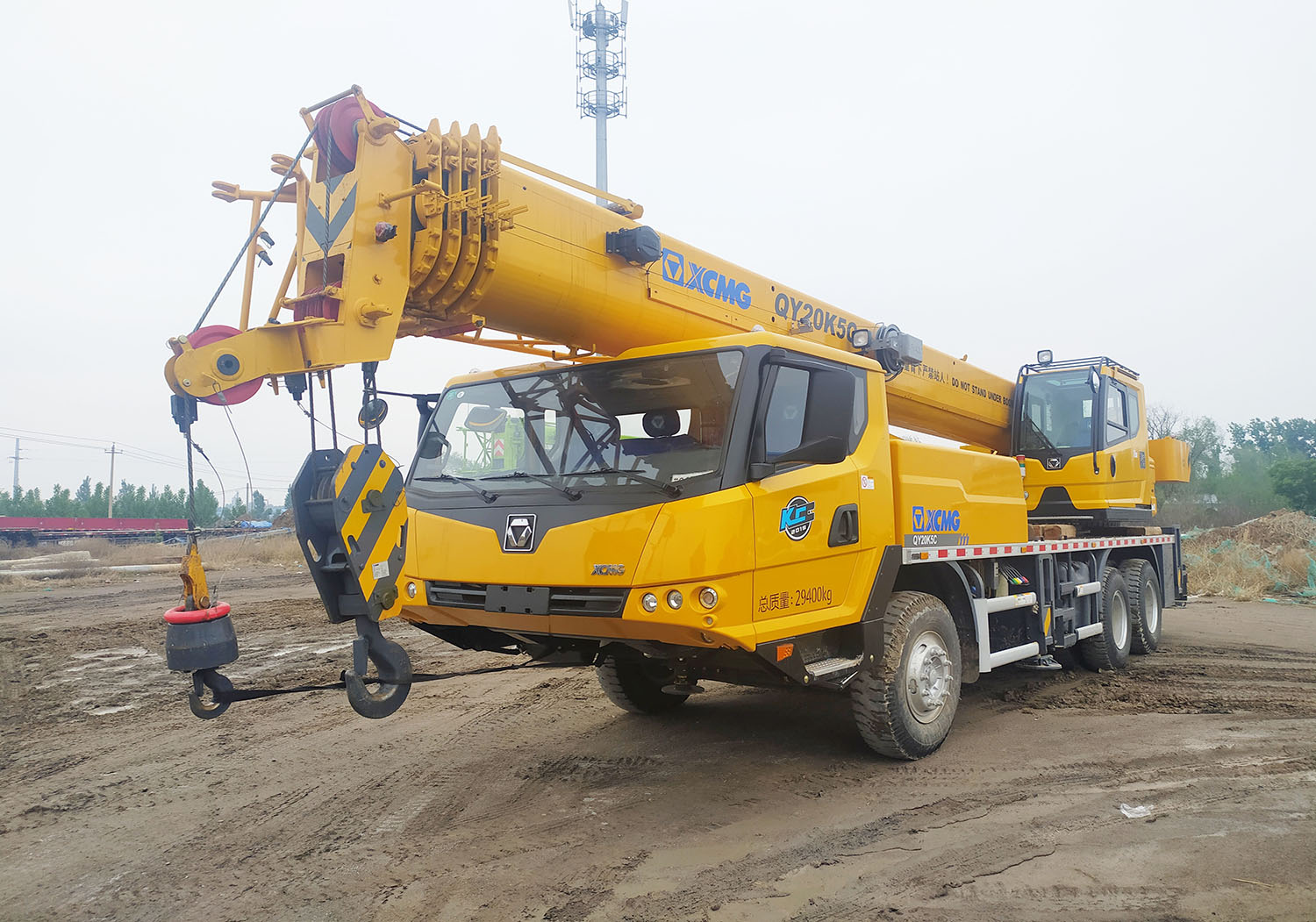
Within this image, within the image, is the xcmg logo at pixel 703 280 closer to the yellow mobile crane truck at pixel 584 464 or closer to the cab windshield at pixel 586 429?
the yellow mobile crane truck at pixel 584 464

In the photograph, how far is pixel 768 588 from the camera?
430cm

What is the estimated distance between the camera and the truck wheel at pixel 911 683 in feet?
16.8

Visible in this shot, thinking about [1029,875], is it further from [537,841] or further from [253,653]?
[253,653]

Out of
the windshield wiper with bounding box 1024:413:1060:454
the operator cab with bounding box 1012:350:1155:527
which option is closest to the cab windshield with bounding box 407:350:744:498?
the operator cab with bounding box 1012:350:1155:527

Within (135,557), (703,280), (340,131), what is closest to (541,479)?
(703,280)

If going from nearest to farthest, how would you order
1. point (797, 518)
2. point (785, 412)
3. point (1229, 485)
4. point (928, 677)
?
point (797, 518) < point (785, 412) < point (928, 677) < point (1229, 485)

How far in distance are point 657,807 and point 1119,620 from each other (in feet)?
20.9

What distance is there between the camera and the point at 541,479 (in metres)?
4.70

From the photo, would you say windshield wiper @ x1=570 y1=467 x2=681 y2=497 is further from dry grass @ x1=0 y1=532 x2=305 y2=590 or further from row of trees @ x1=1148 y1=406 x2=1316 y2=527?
row of trees @ x1=1148 y1=406 x2=1316 y2=527

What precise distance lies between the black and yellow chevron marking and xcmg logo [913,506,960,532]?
306cm

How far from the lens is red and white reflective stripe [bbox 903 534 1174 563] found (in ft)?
17.8

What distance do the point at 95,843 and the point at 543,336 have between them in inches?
137

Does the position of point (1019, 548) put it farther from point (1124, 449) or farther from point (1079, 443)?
point (1124, 449)

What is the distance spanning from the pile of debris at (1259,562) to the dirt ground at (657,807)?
10.1 metres
